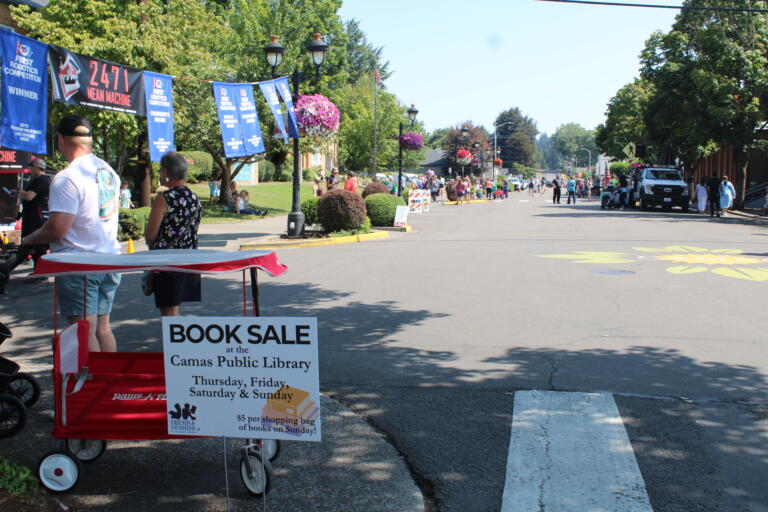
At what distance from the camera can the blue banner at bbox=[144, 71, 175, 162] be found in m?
13.1

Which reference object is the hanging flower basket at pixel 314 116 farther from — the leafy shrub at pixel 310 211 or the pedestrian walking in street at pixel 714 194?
the pedestrian walking in street at pixel 714 194

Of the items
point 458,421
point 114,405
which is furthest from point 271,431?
point 458,421

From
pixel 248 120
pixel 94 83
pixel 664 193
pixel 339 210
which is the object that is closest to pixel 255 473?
pixel 94 83

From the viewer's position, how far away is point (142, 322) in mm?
8273

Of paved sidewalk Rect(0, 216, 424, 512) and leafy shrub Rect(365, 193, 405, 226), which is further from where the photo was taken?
leafy shrub Rect(365, 193, 405, 226)

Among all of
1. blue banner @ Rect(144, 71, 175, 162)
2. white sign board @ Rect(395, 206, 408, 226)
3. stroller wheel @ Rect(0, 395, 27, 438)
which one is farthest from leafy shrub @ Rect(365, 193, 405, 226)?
stroller wheel @ Rect(0, 395, 27, 438)

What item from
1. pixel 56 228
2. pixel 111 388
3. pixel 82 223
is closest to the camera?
pixel 111 388

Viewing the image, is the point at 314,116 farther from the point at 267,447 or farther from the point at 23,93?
the point at 267,447

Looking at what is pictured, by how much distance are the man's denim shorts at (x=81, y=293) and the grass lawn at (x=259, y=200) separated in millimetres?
20035

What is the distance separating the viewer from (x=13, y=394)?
198 inches

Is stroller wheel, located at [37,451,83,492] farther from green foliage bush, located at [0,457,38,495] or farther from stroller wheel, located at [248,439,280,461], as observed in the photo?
stroller wheel, located at [248,439,280,461]

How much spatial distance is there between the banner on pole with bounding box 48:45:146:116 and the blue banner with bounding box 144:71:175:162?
0.14 meters

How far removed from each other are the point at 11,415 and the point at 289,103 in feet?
43.7

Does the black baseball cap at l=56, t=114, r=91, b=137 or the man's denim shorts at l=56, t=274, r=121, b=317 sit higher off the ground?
the black baseball cap at l=56, t=114, r=91, b=137
